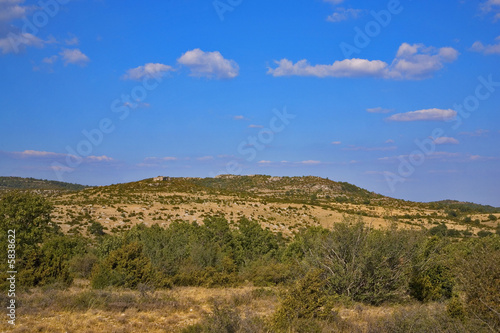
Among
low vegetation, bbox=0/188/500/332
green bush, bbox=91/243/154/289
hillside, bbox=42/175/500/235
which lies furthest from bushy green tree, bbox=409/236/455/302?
hillside, bbox=42/175/500/235

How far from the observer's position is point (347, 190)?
96688 millimetres

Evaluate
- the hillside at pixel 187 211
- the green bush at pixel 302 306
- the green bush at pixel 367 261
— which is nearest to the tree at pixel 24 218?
the green bush at pixel 302 306

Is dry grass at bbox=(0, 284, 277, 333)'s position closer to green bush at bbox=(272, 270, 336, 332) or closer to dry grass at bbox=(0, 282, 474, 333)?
dry grass at bbox=(0, 282, 474, 333)

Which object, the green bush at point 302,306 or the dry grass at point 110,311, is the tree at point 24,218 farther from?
the green bush at point 302,306

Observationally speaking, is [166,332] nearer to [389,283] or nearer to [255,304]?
[255,304]

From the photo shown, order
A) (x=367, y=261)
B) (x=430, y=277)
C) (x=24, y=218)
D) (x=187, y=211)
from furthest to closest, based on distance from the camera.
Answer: (x=187, y=211) < (x=24, y=218) < (x=430, y=277) < (x=367, y=261)

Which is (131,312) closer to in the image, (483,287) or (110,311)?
(110,311)

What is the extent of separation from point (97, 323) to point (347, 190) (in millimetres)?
92267

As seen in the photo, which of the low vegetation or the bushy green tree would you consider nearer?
the low vegetation

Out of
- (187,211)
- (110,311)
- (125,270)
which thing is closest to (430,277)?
(110,311)

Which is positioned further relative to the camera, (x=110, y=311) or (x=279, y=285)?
(x=279, y=285)

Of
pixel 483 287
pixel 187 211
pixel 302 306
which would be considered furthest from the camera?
pixel 187 211

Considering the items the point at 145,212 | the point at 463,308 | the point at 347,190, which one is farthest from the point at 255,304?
the point at 347,190

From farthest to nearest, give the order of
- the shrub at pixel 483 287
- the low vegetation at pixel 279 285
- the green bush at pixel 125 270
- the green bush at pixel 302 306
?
the green bush at pixel 125 270, the green bush at pixel 302 306, the low vegetation at pixel 279 285, the shrub at pixel 483 287
